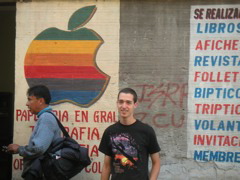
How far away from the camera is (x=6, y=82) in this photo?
7.16m

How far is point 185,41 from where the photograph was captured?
461cm

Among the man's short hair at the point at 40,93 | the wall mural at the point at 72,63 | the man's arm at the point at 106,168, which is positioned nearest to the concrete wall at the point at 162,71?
the wall mural at the point at 72,63

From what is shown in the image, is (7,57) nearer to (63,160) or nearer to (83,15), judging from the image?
(83,15)

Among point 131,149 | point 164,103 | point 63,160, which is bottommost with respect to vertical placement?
point 63,160

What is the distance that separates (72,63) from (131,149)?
210cm

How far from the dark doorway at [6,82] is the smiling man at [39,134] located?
2.47 metres

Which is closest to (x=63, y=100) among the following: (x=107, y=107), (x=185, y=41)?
(x=107, y=107)

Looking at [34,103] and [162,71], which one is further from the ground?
[162,71]

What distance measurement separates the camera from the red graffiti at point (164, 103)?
4.61 metres

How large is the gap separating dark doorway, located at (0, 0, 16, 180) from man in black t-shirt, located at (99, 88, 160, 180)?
11.7 ft

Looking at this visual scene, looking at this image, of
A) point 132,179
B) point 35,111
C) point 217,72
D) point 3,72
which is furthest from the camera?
point 3,72

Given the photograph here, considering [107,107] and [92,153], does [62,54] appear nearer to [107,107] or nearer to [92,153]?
[107,107]

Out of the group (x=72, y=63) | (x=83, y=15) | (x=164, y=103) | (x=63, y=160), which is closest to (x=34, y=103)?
(x=63, y=160)

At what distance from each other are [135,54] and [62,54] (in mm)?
1039
